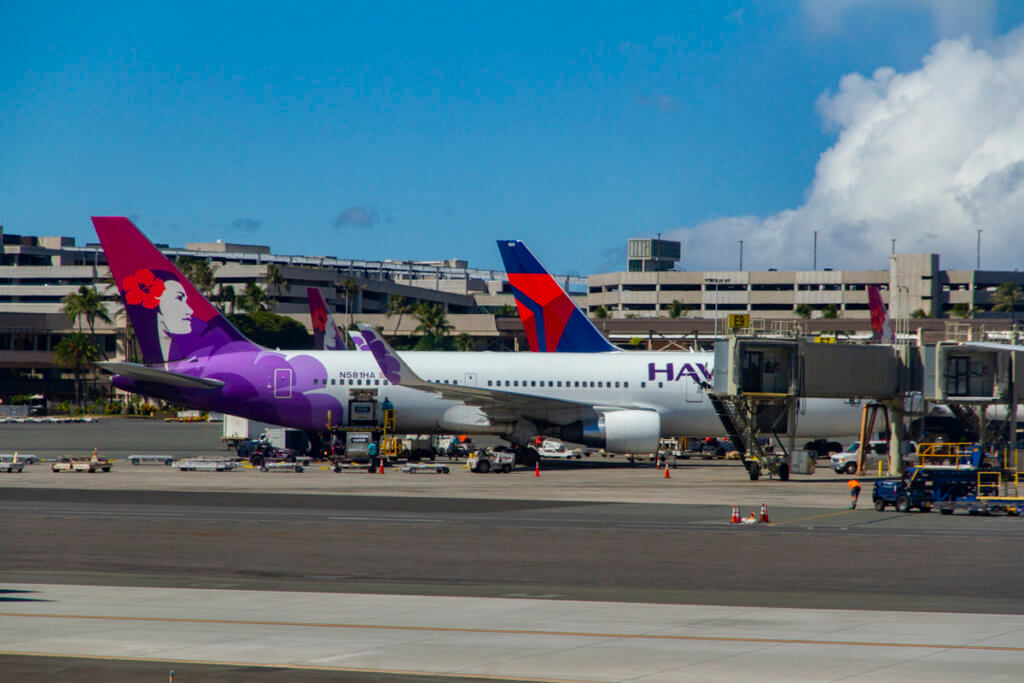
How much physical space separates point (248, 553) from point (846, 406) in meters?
38.4

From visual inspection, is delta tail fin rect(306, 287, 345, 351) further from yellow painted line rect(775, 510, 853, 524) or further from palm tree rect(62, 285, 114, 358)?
yellow painted line rect(775, 510, 853, 524)

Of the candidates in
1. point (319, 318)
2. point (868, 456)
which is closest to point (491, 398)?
point (868, 456)

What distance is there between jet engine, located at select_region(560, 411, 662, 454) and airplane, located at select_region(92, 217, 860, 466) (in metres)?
1.32

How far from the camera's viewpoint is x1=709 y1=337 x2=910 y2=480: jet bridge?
164 ft

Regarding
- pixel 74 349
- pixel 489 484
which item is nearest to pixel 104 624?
pixel 489 484

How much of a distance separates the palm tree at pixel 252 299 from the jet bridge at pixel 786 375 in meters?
135

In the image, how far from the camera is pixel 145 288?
192ft

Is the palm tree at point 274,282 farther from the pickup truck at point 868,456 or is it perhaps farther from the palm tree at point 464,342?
the pickup truck at point 868,456

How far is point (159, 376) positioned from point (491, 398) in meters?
15.7

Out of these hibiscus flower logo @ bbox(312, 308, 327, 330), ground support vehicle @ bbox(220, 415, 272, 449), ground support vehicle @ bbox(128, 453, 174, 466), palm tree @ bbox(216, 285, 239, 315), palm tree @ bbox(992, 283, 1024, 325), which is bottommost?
ground support vehicle @ bbox(128, 453, 174, 466)

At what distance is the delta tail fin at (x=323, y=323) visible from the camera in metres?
92.2

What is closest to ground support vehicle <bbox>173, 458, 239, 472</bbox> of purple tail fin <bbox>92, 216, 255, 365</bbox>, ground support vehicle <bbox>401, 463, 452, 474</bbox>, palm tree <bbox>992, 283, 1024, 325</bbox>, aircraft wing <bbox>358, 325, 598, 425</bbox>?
purple tail fin <bbox>92, 216, 255, 365</bbox>

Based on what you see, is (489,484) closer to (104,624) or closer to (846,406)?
(846,406)

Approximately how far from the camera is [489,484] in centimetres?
4647
